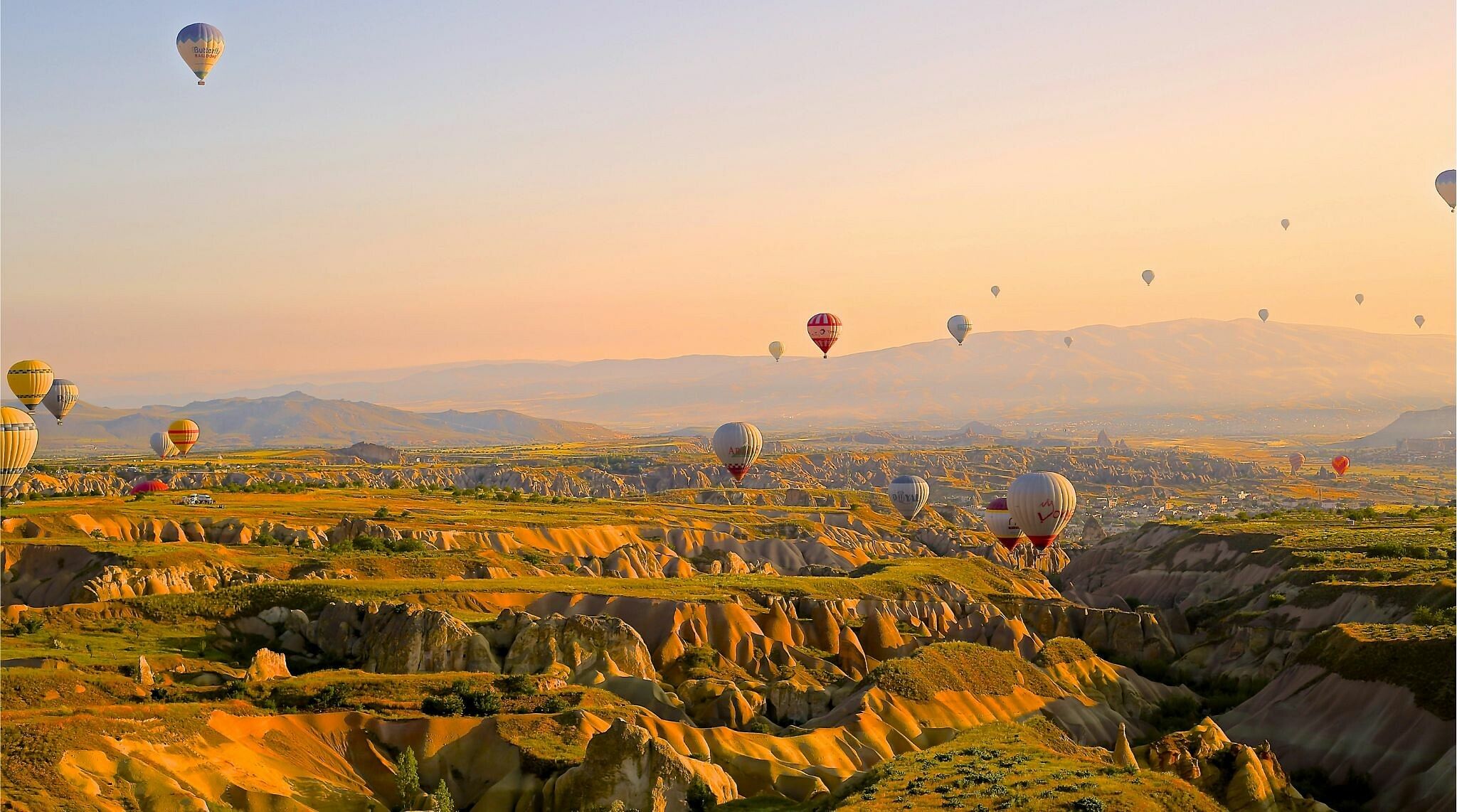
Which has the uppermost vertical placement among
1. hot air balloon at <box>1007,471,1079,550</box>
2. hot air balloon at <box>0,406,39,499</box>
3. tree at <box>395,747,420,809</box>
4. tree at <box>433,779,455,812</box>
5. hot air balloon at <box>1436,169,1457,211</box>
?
hot air balloon at <box>1436,169,1457,211</box>

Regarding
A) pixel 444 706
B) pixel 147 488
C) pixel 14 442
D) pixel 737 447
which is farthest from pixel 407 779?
Result: pixel 147 488

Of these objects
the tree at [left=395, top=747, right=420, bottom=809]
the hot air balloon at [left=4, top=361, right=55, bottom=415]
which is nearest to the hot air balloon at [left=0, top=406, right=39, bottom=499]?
the hot air balloon at [left=4, top=361, right=55, bottom=415]

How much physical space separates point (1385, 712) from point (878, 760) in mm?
21734

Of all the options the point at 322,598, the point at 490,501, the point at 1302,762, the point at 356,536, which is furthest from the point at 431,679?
the point at 490,501

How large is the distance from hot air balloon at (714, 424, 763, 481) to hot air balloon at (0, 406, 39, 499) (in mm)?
53261

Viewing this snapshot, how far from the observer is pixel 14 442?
99812mm

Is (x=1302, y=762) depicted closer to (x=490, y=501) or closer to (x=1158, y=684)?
(x=1158, y=684)

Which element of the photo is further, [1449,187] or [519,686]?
[1449,187]

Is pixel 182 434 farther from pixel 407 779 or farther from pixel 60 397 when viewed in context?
pixel 407 779

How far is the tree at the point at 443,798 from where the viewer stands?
45344mm

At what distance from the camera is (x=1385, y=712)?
201 ft

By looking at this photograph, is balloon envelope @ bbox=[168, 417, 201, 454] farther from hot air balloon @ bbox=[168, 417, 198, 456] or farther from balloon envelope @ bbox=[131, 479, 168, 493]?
balloon envelope @ bbox=[131, 479, 168, 493]

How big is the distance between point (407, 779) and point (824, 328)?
84.8 metres

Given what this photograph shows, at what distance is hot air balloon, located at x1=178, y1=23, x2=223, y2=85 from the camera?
92500mm
